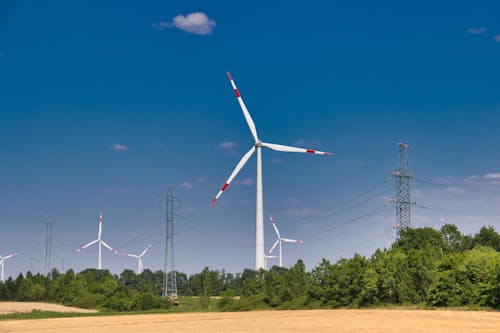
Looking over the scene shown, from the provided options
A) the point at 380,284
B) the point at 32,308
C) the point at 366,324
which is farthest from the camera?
the point at 32,308

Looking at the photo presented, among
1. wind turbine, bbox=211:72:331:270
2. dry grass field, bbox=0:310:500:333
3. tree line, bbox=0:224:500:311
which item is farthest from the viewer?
wind turbine, bbox=211:72:331:270

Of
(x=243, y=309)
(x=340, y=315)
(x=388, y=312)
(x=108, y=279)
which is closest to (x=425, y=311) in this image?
(x=388, y=312)

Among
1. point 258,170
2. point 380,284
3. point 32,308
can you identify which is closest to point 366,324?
point 380,284

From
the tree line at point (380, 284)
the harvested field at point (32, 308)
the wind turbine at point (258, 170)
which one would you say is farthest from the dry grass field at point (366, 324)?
the harvested field at point (32, 308)

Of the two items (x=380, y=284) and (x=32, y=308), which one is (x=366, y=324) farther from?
(x=32, y=308)

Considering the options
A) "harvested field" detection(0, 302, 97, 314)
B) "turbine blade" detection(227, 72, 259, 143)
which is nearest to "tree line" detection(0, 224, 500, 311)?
"harvested field" detection(0, 302, 97, 314)

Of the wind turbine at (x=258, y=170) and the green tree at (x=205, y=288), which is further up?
the wind turbine at (x=258, y=170)

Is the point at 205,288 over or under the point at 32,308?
over

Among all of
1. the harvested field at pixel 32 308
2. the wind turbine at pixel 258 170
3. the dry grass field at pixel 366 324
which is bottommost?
the harvested field at pixel 32 308

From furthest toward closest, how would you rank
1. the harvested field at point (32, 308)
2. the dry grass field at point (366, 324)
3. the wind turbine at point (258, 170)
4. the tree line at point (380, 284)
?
the harvested field at point (32, 308) → the wind turbine at point (258, 170) → the tree line at point (380, 284) → the dry grass field at point (366, 324)

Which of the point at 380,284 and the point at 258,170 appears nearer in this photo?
the point at 380,284

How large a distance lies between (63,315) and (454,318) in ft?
216

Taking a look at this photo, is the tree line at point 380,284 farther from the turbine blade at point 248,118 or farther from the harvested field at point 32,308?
the turbine blade at point 248,118

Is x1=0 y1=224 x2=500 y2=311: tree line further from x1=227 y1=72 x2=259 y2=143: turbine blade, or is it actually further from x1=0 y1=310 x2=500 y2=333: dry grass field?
x1=227 y1=72 x2=259 y2=143: turbine blade
